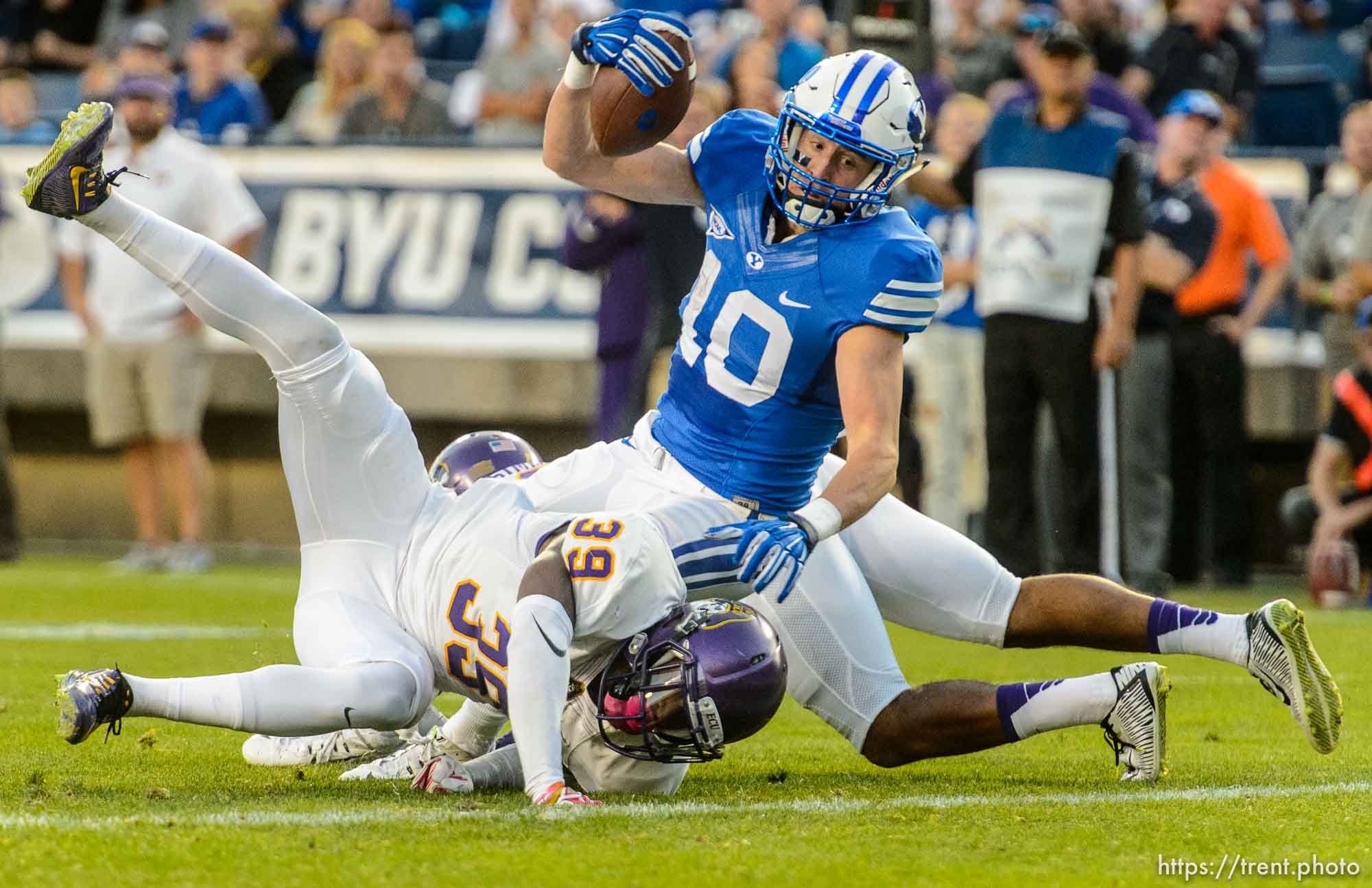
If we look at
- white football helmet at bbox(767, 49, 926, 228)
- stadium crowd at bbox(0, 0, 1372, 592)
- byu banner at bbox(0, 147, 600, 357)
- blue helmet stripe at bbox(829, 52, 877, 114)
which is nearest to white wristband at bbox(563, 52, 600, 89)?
white football helmet at bbox(767, 49, 926, 228)

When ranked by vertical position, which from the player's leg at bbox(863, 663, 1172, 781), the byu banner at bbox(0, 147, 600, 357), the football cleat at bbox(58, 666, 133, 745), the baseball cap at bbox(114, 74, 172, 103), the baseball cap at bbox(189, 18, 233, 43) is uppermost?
the baseball cap at bbox(189, 18, 233, 43)

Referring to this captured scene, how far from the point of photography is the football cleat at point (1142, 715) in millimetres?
3959

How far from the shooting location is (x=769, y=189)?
169 inches

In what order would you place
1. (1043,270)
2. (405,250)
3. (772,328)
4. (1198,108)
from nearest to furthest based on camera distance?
1. (772,328)
2. (1043,270)
3. (1198,108)
4. (405,250)

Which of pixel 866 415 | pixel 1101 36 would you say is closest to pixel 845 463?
pixel 866 415

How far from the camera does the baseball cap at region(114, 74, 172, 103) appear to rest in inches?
355

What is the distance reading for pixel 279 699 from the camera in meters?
3.68

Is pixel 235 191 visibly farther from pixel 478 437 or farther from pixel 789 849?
pixel 789 849

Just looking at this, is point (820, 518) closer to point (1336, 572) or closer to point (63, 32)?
point (1336, 572)

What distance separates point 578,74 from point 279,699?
1618 millimetres

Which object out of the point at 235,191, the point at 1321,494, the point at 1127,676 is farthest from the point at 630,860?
the point at 235,191

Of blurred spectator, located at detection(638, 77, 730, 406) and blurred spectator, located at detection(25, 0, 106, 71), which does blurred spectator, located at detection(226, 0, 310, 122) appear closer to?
blurred spectator, located at detection(25, 0, 106, 71)

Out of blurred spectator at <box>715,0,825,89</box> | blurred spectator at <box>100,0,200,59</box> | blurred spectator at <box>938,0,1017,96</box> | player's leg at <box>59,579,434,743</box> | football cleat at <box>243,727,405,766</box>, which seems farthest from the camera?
blurred spectator at <box>100,0,200,59</box>

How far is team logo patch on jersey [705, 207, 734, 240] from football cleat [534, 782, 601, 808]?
137 cm
